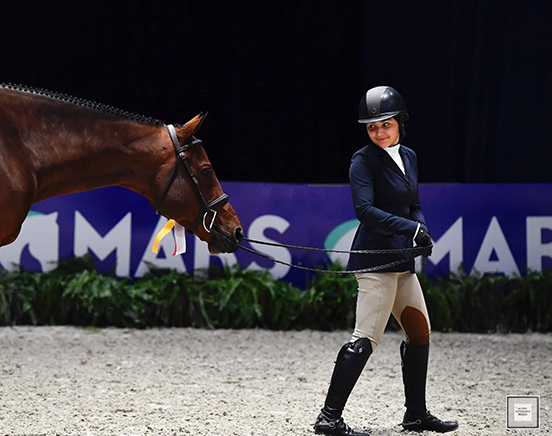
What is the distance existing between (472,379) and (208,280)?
9.27 ft

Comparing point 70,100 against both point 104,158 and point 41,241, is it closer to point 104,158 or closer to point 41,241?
point 104,158

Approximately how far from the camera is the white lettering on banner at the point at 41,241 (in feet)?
24.9

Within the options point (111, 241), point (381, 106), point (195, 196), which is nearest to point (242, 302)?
point (111, 241)

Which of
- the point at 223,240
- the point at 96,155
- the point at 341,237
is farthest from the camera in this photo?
the point at 341,237

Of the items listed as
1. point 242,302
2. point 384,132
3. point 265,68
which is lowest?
point 242,302

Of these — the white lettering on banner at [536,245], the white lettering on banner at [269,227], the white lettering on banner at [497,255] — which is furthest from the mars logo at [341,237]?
the white lettering on banner at [536,245]

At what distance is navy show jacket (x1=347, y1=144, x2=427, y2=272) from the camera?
3912 mm

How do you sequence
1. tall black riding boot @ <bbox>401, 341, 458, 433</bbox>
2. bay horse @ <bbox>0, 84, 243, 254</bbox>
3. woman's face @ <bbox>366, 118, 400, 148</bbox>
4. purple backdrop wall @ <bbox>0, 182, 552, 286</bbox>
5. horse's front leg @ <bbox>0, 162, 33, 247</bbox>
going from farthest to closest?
purple backdrop wall @ <bbox>0, 182, 552, 286</bbox>
tall black riding boot @ <bbox>401, 341, 458, 433</bbox>
woman's face @ <bbox>366, 118, 400, 148</bbox>
bay horse @ <bbox>0, 84, 243, 254</bbox>
horse's front leg @ <bbox>0, 162, 33, 247</bbox>

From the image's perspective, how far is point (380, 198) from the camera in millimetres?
4004

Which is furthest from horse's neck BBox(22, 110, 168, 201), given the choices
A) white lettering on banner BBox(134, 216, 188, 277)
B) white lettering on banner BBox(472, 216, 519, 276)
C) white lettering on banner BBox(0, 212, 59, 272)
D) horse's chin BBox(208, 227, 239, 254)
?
white lettering on banner BBox(472, 216, 519, 276)

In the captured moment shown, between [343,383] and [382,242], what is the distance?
726mm

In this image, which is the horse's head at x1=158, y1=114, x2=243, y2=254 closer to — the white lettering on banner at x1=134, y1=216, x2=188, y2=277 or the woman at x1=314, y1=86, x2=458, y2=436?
the woman at x1=314, y1=86, x2=458, y2=436

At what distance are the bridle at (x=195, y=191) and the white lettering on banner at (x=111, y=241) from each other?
3.91 metres

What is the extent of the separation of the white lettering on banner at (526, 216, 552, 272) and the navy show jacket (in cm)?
380
